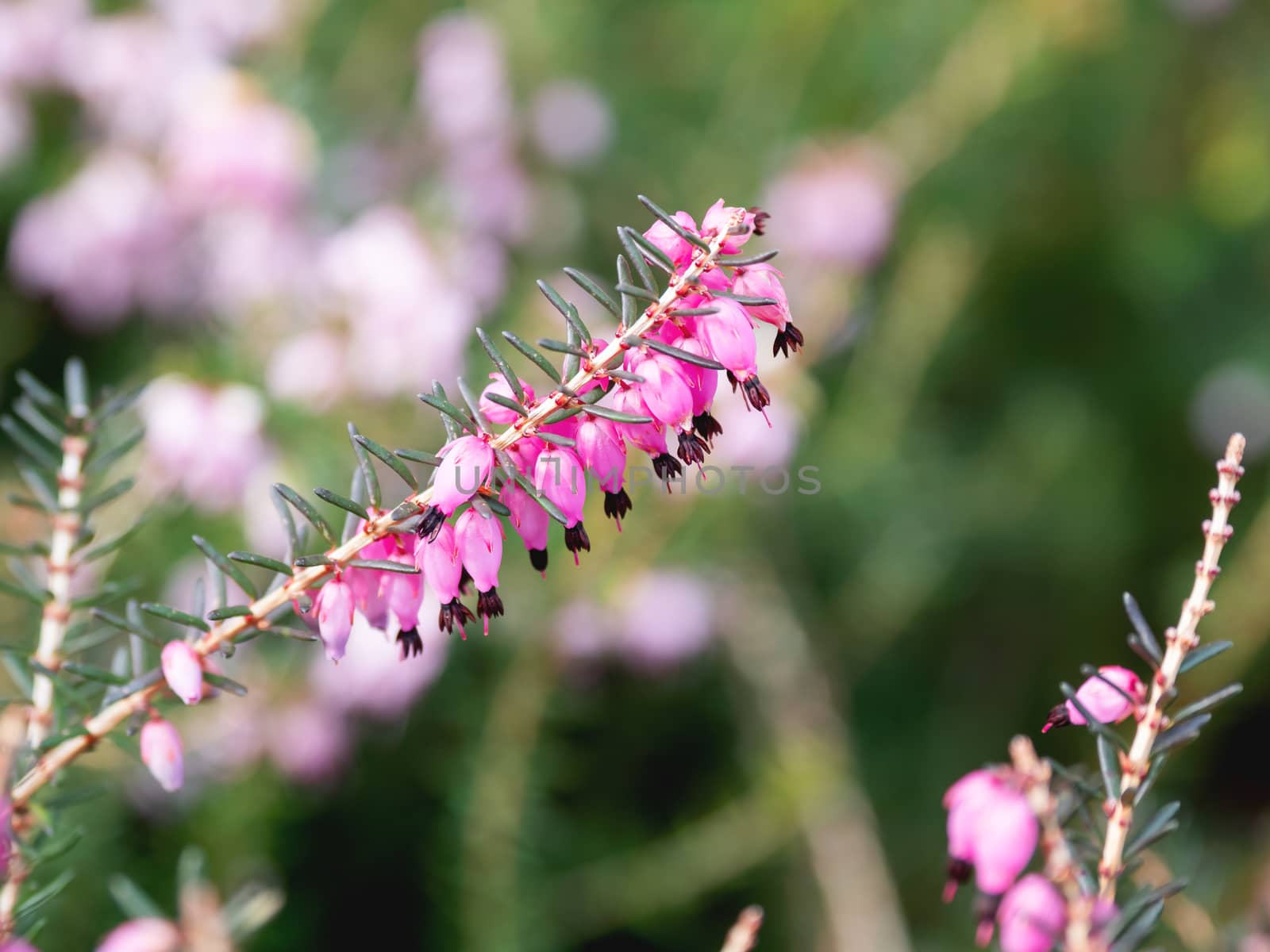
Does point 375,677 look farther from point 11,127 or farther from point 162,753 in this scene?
point 11,127

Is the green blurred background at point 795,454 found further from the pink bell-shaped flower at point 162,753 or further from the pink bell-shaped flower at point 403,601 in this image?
the pink bell-shaped flower at point 162,753

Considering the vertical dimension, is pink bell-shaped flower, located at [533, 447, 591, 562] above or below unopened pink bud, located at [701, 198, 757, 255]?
below

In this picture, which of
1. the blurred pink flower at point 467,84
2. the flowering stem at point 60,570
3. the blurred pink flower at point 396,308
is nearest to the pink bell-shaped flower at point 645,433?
the flowering stem at point 60,570

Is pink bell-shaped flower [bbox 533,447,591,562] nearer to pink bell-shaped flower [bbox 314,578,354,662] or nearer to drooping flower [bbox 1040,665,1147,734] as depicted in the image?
pink bell-shaped flower [bbox 314,578,354,662]

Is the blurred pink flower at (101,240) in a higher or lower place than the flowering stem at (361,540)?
higher

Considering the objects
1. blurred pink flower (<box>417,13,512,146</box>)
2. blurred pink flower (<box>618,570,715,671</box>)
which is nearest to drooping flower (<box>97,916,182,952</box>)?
blurred pink flower (<box>618,570,715,671</box>)

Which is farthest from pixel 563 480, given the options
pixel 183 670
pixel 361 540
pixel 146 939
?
pixel 146 939

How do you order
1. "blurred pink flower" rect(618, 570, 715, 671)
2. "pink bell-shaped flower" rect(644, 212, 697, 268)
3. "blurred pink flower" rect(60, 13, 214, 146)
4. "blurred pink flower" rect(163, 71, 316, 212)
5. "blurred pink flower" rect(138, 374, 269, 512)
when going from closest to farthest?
"pink bell-shaped flower" rect(644, 212, 697, 268), "blurred pink flower" rect(138, 374, 269, 512), "blurred pink flower" rect(618, 570, 715, 671), "blurred pink flower" rect(163, 71, 316, 212), "blurred pink flower" rect(60, 13, 214, 146)
